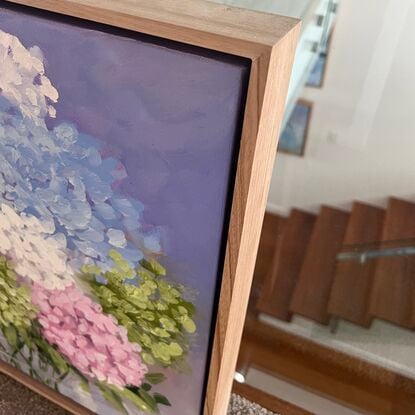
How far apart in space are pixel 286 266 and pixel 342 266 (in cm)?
25

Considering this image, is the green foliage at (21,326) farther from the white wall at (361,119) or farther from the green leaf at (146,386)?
the white wall at (361,119)

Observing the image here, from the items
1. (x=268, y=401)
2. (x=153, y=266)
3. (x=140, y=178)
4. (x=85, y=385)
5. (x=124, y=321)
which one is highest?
(x=140, y=178)

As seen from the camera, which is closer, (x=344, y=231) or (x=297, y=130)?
(x=344, y=231)

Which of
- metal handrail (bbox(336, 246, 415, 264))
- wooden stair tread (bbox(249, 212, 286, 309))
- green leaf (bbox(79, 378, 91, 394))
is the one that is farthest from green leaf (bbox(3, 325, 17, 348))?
metal handrail (bbox(336, 246, 415, 264))

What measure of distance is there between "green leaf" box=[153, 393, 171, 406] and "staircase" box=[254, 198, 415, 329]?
3.12ft

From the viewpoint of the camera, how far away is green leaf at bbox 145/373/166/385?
2.71ft

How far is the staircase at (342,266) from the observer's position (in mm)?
1995

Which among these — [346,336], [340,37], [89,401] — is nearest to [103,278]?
[89,401]

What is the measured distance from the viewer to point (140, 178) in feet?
1.94

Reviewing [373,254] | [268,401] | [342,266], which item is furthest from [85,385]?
[373,254]

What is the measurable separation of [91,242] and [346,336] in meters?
A: 1.26

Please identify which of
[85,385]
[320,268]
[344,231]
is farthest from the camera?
[344,231]

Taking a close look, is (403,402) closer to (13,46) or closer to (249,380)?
(249,380)

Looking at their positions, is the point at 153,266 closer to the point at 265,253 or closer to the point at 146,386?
the point at 146,386
